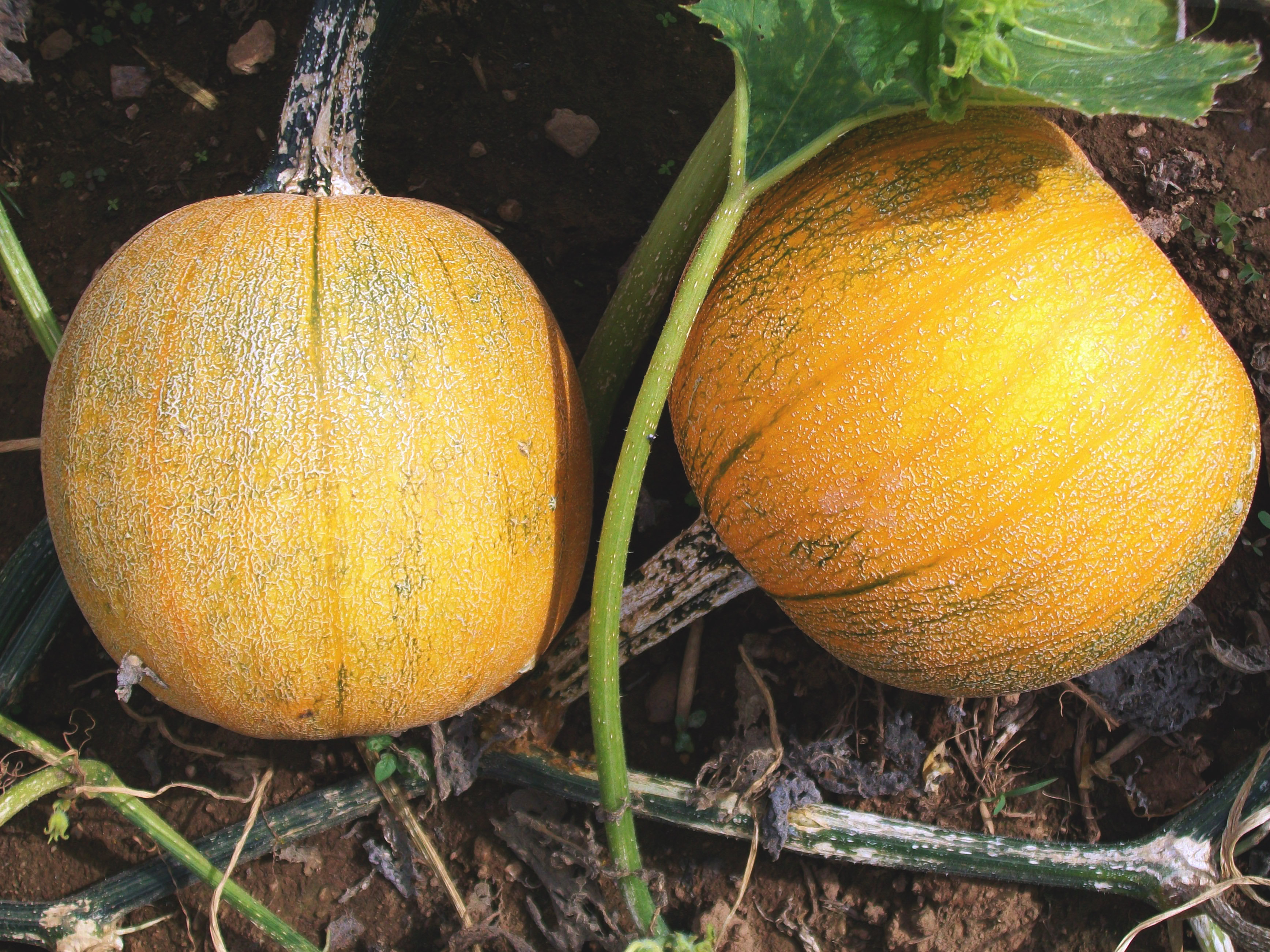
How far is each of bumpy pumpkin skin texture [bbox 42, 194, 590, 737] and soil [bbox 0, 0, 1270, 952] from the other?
2.20 ft

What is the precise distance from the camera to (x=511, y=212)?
2297mm

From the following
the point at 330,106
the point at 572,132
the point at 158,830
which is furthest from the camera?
the point at 572,132

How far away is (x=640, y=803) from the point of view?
1.88 m

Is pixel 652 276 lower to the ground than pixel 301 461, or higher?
higher

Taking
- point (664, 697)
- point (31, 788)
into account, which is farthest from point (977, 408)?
point (31, 788)

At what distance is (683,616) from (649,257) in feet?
2.48

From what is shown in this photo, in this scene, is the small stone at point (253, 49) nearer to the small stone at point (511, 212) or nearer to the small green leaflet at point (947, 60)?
the small stone at point (511, 212)

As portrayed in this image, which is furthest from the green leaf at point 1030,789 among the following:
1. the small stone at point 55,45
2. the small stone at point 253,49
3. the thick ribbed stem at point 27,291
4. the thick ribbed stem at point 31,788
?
the small stone at point 55,45

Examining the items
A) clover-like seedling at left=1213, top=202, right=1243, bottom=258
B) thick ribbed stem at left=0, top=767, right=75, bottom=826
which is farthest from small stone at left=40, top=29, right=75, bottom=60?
clover-like seedling at left=1213, top=202, right=1243, bottom=258

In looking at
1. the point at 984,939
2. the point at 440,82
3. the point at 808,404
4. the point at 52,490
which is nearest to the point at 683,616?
the point at 808,404

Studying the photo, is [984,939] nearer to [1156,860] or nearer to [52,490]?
[1156,860]

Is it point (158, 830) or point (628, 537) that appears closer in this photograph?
point (628, 537)

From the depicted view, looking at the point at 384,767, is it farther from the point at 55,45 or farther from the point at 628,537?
the point at 55,45

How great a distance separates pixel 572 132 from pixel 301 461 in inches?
53.2
